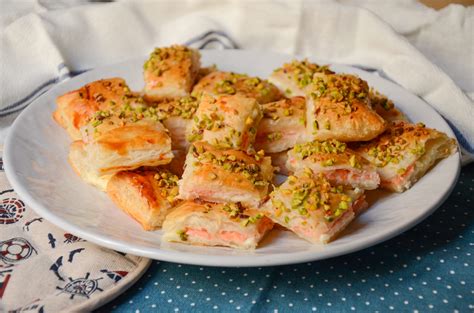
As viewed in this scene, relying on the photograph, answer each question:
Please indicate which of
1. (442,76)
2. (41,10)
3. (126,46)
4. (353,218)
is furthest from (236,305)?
(41,10)

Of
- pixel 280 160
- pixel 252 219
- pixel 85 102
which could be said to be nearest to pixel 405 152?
pixel 280 160

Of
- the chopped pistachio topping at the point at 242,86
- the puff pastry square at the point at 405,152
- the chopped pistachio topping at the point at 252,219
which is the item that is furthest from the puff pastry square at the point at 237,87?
the chopped pistachio topping at the point at 252,219

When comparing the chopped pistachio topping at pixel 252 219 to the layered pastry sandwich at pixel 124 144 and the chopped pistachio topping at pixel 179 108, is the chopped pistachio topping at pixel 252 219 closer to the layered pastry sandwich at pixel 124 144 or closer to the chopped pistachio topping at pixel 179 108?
the layered pastry sandwich at pixel 124 144

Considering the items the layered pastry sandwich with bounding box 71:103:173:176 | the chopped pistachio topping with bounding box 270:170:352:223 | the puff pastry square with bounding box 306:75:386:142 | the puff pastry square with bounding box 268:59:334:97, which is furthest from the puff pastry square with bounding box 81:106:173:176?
the puff pastry square with bounding box 268:59:334:97

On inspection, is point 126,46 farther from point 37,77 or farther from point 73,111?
point 73,111

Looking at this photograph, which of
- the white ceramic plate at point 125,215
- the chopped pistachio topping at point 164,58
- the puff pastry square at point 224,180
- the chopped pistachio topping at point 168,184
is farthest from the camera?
the chopped pistachio topping at point 164,58
